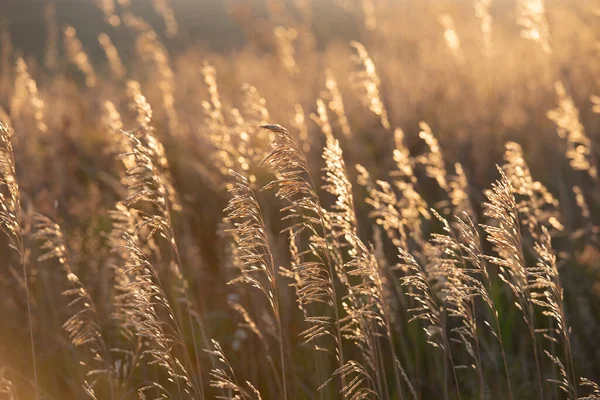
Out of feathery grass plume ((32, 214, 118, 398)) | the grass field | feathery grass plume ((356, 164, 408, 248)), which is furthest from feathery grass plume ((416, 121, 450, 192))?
feathery grass plume ((32, 214, 118, 398))

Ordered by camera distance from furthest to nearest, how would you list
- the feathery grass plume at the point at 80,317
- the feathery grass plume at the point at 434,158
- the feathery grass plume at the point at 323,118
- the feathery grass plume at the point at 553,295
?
1. the feathery grass plume at the point at 434,158
2. the feathery grass plume at the point at 323,118
3. the feathery grass plume at the point at 80,317
4. the feathery grass plume at the point at 553,295

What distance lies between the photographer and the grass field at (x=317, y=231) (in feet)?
5.71

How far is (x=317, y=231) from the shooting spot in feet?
11.3

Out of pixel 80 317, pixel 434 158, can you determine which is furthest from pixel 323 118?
pixel 80 317

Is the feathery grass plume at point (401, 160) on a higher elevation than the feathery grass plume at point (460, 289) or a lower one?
higher

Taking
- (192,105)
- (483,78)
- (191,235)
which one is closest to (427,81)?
(483,78)

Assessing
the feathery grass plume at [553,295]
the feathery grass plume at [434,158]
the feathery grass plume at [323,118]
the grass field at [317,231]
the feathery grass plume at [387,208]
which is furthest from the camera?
the feathery grass plume at [434,158]

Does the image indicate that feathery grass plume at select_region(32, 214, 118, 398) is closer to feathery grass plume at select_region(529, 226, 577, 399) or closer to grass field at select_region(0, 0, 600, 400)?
grass field at select_region(0, 0, 600, 400)

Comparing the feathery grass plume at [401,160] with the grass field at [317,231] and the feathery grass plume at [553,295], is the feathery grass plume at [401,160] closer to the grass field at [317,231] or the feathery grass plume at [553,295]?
the grass field at [317,231]

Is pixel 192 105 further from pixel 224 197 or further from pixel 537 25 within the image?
pixel 537 25

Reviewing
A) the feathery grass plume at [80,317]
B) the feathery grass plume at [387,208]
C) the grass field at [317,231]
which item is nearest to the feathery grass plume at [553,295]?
the grass field at [317,231]

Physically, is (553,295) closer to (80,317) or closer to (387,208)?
(387,208)

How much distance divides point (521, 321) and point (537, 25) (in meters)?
1.79

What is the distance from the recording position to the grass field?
5.71 ft
